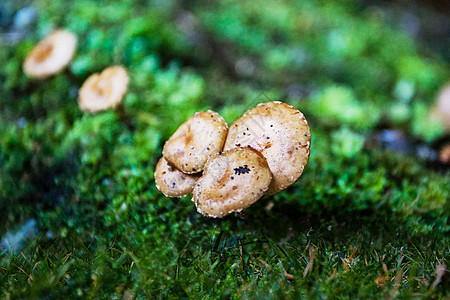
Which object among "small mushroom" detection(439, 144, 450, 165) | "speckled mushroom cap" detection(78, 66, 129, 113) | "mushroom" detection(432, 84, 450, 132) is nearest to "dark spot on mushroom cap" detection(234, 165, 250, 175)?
"speckled mushroom cap" detection(78, 66, 129, 113)

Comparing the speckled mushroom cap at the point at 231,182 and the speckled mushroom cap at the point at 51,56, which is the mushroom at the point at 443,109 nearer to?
the speckled mushroom cap at the point at 231,182

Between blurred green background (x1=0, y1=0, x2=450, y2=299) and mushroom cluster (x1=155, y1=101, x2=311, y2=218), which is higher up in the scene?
mushroom cluster (x1=155, y1=101, x2=311, y2=218)

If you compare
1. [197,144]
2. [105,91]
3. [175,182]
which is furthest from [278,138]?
[105,91]

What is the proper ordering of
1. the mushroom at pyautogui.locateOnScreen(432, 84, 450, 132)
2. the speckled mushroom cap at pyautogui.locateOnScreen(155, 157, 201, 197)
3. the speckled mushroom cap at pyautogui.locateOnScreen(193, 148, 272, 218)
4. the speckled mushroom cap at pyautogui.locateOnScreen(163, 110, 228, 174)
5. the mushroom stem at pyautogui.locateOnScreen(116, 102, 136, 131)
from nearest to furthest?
1. the speckled mushroom cap at pyautogui.locateOnScreen(193, 148, 272, 218)
2. the speckled mushroom cap at pyautogui.locateOnScreen(163, 110, 228, 174)
3. the speckled mushroom cap at pyautogui.locateOnScreen(155, 157, 201, 197)
4. the mushroom stem at pyautogui.locateOnScreen(116, 102, 136, 131)
5. the mushroom at pyautogui.locateOnScreen(432, 84, 450, 132)

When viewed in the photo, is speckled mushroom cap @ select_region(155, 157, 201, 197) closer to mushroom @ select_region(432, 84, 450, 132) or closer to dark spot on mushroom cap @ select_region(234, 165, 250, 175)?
dark spot on mushroom cap @ select_region(234, 165, 250, 175)

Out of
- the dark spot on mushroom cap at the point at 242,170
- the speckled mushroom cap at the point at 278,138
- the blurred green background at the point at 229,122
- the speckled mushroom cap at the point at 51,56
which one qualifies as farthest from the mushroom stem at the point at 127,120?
the dark spot on mushroom cap at the point at 242,170
